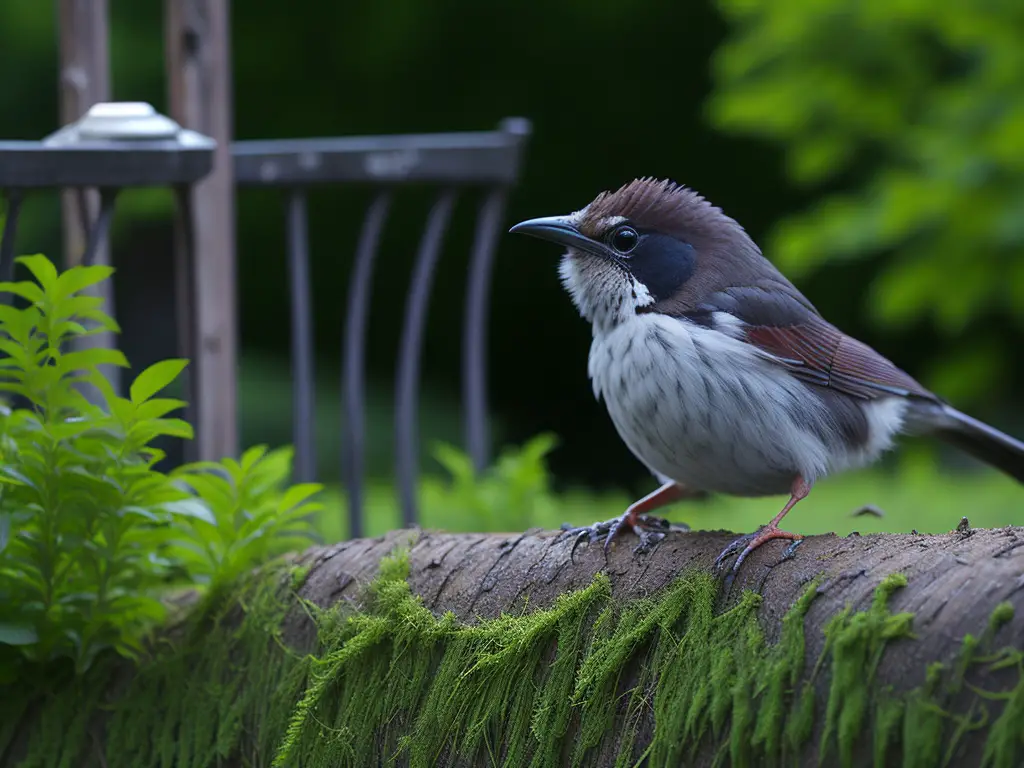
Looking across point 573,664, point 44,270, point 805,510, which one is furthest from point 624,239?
point 805,510

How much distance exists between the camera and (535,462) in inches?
204

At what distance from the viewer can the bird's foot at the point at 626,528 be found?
3.03 metres

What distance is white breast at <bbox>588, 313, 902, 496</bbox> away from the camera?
297 centimetres

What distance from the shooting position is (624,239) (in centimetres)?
323

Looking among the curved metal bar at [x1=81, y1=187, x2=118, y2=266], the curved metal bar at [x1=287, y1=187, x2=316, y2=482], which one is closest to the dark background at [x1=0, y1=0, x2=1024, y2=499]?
the curved metal bar at [x1=287, y1=187, x2=316, y2=482]

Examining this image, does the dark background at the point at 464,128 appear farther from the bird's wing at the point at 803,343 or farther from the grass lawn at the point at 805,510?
the bird's wing at the point at 803,343

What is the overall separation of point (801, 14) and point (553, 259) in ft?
14.7

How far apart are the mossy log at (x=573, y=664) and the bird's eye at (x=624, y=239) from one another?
77 cm

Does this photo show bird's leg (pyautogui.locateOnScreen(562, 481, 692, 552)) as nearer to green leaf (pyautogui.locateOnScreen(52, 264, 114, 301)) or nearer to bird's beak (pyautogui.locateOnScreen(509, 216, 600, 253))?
bird's beak (pyautogui.locateOnScreen(509, 216, 600, 253))

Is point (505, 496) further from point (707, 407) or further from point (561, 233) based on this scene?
point (707, 407)

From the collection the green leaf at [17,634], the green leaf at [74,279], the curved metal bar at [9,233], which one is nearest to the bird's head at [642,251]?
the green leaf at [74,279]

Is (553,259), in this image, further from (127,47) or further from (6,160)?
(6,160)

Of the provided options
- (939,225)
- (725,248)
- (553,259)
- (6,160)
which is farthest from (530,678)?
(553,259)

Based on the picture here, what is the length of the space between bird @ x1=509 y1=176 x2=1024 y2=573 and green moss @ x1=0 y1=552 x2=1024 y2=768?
296 millimetres
